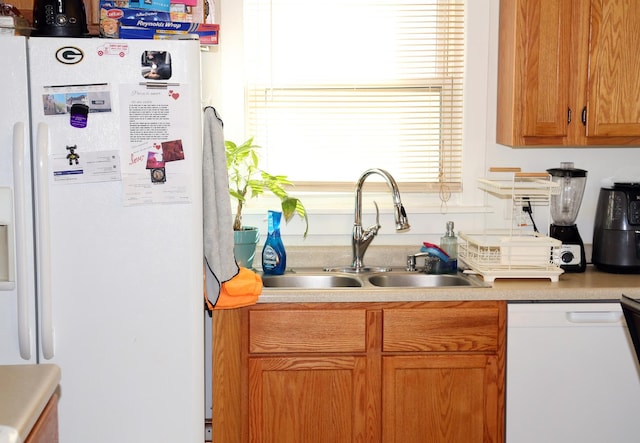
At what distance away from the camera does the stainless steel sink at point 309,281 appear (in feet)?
10.2

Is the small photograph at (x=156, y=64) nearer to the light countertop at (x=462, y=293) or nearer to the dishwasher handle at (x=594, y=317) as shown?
the light countertop at (x=462, y=293)

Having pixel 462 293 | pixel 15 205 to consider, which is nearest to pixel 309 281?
pixel 462 293

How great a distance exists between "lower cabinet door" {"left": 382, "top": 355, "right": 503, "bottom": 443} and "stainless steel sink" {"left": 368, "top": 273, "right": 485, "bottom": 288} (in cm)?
39

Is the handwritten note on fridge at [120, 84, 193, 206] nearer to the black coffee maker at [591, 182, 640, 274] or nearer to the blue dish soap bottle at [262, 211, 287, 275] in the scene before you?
the blue dish soap bottle at [262, 211, 287, 275]

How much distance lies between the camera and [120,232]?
236 cm

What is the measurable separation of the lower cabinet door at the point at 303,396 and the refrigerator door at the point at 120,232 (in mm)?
366

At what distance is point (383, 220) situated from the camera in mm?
3320

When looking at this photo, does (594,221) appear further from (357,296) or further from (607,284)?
(357,296)

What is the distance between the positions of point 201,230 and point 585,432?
145 centimetres

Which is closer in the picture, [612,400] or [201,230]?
[201,230]

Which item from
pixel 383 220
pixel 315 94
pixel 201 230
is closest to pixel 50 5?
pixel 201 230

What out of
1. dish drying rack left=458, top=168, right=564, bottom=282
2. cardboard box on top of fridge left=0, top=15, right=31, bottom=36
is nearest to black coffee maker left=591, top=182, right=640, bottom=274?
dish drying rack left=458, top=168, right=564, bottom=282

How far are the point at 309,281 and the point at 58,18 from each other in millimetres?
1292

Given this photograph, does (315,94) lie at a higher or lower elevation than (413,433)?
higher
